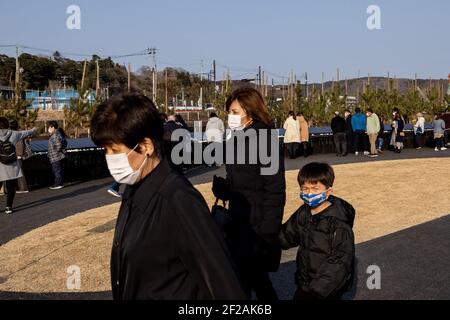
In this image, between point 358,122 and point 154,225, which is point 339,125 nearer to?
point 358,122

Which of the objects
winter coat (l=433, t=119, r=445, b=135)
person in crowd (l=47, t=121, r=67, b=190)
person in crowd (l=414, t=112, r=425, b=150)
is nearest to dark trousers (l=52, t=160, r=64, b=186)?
person in crowd (l=47, t=121, r=67, b=190)

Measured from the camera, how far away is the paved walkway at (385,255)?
584cm

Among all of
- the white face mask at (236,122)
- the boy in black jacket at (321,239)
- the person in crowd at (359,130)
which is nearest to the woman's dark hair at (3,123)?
the white face mask at (236,122)

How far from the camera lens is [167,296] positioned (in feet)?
7.16

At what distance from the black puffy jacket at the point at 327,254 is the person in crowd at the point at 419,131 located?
80.4ft

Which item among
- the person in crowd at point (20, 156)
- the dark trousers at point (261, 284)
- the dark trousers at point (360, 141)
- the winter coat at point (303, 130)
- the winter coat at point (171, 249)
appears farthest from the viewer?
the dark trousers at point (360, 141)

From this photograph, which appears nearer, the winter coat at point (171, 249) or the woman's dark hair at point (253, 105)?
the winter coat at point (171, 249)

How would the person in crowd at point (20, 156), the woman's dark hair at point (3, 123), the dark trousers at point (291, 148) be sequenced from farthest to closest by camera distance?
the dark trousers at point (291, 148) → the person in crowd at point (20, 156) → the woman's dark hair at point (3, 123)

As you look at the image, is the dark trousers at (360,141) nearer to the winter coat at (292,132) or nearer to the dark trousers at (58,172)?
the winter coat at (292,132)

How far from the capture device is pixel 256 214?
423cm

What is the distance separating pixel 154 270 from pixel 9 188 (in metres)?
9.61
